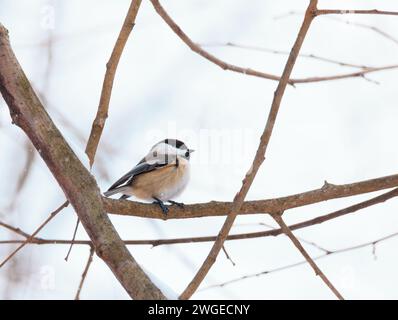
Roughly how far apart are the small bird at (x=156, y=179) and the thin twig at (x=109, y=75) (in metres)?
1.01

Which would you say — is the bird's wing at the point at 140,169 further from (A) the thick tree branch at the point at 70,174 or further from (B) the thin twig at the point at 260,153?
(B) the thin twig at the point at 260,153

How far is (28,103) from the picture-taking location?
1931 millimetres

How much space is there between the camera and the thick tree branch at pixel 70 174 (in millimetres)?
1484

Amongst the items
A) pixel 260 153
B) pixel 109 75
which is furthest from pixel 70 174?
pixel 109 75

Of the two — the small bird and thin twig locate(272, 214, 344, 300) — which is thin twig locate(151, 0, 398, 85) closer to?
thin twig locate(272, 214, 344, 300)

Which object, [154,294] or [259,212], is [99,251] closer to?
[154,294]

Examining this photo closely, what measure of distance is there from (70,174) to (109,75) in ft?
2.57

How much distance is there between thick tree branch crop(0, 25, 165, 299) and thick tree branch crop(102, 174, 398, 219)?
1.98ft

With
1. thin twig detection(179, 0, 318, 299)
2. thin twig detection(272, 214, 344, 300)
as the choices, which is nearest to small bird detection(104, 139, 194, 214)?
thin twig detection(272, 214, 344, 300)

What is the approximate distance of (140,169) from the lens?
11.8 ft

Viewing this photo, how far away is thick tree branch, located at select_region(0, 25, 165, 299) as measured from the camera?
1.48 meters

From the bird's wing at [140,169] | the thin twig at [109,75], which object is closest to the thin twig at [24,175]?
the thin twig at [109,75]

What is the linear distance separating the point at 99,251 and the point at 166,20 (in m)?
1.10
